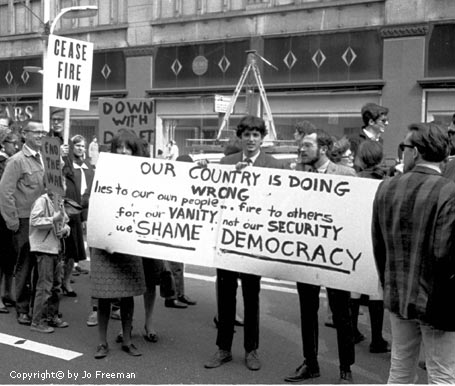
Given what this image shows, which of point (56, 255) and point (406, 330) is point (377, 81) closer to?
point (56, 255)

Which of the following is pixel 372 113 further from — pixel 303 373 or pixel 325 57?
pixel 325 57

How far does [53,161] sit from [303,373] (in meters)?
2.85

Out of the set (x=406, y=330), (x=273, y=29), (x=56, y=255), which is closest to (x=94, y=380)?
(x=56, y=255)

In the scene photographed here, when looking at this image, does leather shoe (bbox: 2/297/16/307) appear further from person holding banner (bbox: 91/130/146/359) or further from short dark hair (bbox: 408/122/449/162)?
short dark hair (bbox: 408/122/449/162)

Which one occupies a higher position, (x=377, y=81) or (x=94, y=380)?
(x=377, y=81)

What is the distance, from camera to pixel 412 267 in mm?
3201

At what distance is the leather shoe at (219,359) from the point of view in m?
4.80

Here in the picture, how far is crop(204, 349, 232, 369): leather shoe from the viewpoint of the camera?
4797mm

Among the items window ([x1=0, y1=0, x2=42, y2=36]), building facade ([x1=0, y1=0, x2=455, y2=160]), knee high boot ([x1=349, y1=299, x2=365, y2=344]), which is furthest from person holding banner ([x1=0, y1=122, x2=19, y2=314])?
window ([x1=0, y1=0, x2=42, y2=36])

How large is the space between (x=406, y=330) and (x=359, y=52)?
14165mm

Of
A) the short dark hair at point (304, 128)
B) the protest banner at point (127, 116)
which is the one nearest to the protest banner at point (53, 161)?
the protest banner at point (127, 116)

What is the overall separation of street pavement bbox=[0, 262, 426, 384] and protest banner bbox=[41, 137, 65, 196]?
1358 mm

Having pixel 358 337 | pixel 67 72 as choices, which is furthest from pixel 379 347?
pixel 67 72

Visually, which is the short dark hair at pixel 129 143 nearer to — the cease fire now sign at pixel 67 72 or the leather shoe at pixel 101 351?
the leather shoe at pixel 101 351
